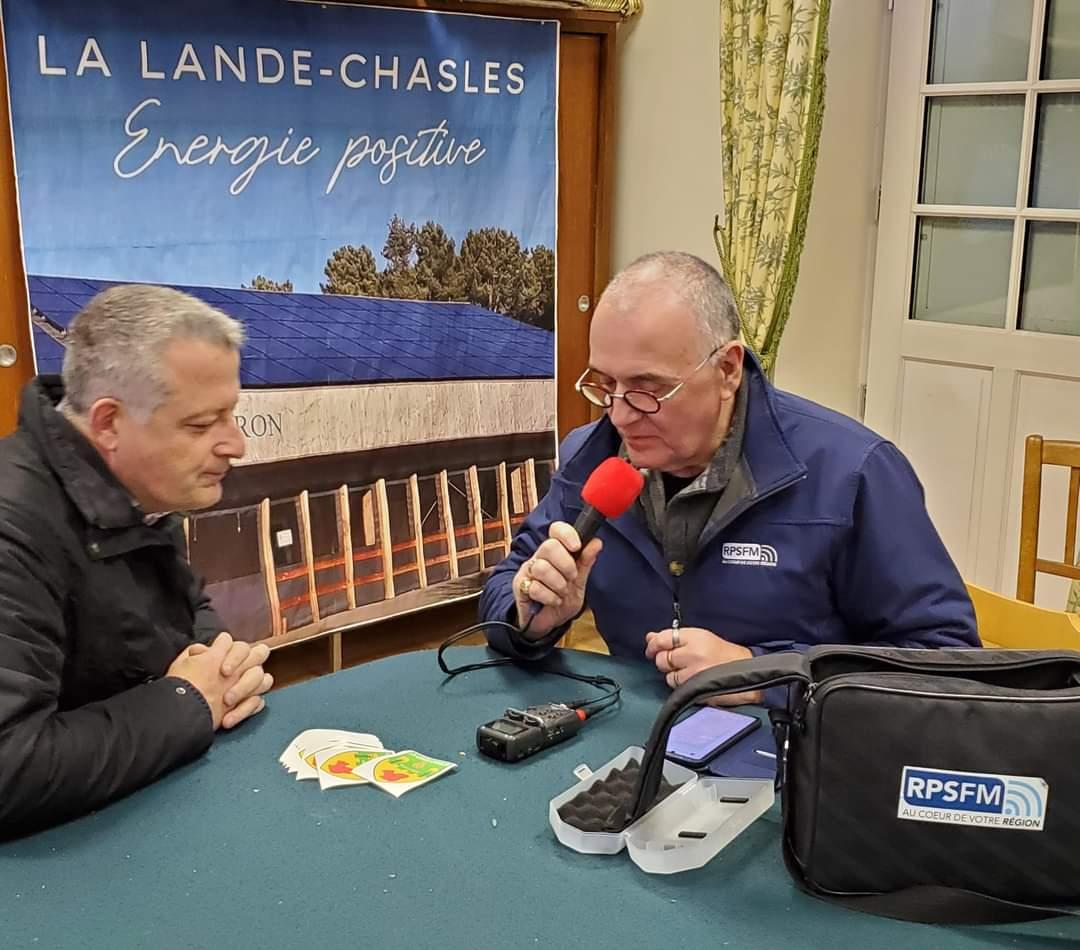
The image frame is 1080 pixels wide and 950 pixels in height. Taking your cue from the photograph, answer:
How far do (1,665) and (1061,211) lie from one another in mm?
2744

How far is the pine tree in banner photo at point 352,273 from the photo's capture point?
10.6 feet

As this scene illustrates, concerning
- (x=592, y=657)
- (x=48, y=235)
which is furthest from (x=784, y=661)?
(x=48, y=235)

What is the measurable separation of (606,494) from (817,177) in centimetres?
221

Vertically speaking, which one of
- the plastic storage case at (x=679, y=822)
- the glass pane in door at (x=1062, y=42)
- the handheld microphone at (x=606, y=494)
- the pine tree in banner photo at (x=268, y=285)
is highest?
the glass pane in door at (x=1062, y=42)

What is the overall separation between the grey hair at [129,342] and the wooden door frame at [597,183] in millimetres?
1460

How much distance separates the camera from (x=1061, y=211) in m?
2.96

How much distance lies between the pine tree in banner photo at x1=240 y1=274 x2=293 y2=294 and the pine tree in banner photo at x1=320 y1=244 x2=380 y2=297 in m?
0.11

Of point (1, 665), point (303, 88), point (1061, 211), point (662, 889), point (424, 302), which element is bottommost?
point (662, 889)

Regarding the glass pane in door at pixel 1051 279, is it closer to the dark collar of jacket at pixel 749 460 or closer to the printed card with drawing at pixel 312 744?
the dark collar of jacket at pixel 749 460

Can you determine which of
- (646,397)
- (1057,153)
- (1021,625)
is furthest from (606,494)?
(1057,153)

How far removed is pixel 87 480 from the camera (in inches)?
54.6

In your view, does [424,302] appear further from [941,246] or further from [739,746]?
[739,746]

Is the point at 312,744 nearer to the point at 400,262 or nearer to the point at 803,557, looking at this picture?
the point at 803,557

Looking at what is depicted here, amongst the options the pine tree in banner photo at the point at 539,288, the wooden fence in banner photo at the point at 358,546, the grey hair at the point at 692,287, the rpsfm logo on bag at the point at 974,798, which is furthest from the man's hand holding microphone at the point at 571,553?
the pine tree in banner photo at the point at 539,288
